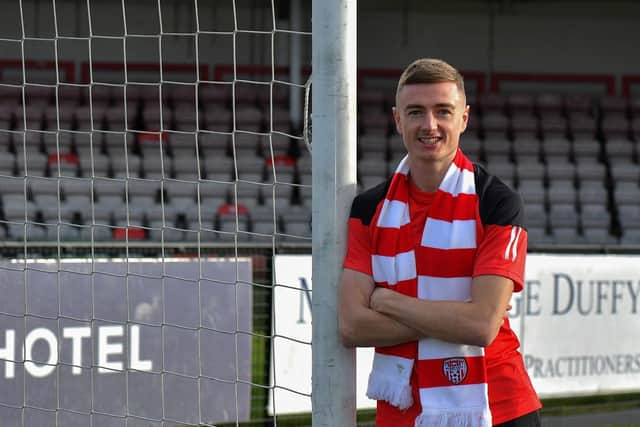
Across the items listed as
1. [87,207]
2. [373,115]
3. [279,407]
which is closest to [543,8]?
[373,115]

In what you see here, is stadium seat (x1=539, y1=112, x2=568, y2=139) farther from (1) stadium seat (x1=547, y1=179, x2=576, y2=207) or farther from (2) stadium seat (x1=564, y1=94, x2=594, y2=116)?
(1) stadium seat (x1=547, y1=179, x2=576, y2=207)

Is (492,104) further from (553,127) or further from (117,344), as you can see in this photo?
(117,344)

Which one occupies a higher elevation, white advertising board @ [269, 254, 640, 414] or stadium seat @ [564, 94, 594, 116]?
stadium seat @ [564, 94, 594, 116]

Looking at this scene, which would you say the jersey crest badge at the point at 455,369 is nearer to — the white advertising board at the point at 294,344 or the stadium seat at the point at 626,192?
the white advertising board at the point at 294,344

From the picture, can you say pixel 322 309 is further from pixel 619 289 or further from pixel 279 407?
pixel 619 289

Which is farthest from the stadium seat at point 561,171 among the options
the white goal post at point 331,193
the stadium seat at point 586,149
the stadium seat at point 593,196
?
the white goal post at point 331,193

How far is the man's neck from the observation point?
7.79ft

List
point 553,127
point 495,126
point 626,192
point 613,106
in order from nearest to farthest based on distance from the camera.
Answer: point 626,192, point 495,126, point 553,127, point 613,106

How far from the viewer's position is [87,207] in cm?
1141

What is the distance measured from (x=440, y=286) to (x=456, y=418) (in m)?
0.30

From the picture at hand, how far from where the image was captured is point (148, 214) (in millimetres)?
10992

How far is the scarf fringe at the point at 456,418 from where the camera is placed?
90.0 inches

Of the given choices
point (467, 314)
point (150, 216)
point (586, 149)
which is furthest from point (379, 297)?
point (586, 149)

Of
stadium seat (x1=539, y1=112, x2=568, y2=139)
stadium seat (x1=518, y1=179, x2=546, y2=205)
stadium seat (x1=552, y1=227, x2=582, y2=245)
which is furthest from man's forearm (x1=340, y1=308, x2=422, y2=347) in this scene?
stadium seat (x1=539, y1=112, x2=568, y2=139)
